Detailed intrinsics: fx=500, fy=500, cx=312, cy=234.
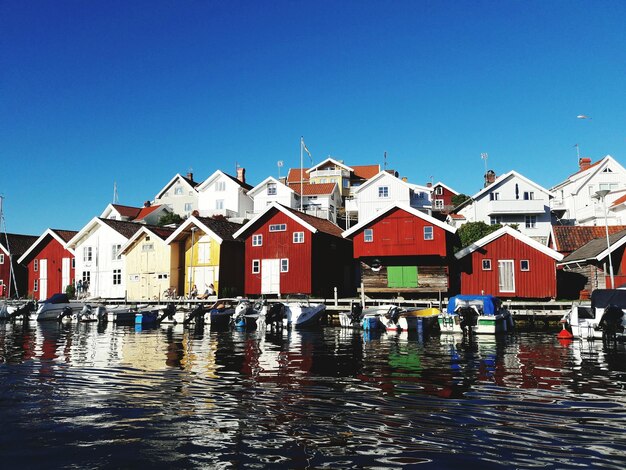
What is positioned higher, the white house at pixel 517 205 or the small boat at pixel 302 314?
the white house at pixel 517 205

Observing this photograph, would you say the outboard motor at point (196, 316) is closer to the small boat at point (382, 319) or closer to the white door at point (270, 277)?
the white door at point (270, 277)

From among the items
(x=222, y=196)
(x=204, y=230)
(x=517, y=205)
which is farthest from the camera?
(x=222, y=196)

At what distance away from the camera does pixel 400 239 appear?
1646 inches

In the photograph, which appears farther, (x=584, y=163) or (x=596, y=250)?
(x=584, y=163)

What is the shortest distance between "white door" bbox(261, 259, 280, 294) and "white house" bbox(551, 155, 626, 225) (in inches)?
1626

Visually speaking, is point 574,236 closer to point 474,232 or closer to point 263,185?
point 474,232

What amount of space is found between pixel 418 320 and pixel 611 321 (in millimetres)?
11334

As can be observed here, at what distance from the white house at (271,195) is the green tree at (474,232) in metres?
24.5

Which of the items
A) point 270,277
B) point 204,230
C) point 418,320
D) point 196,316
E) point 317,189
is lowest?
point 418,320

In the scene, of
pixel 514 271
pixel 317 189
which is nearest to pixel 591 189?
pixel 514 271

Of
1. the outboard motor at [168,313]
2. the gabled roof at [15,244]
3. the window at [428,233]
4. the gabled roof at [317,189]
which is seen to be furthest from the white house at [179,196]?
the window at [428,233]

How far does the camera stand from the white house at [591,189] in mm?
62375

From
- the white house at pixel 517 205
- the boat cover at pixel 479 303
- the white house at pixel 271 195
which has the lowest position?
the boat cover at pixel 479 303

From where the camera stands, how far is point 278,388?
1355cm
